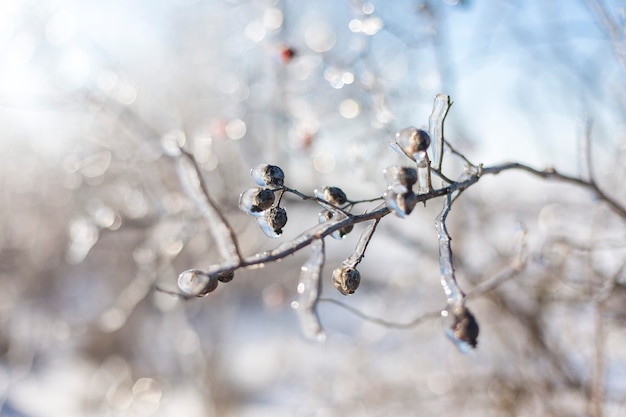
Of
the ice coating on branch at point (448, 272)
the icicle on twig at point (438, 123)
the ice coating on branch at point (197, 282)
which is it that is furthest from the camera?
the icicle on twig at point (438, 123)

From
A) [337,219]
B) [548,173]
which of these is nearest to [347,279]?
[337,219]

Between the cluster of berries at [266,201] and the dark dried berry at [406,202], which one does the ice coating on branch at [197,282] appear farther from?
the dark dried berry at [406,202]

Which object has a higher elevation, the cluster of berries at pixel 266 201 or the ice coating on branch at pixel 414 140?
the ice coating on branch at pixel 414 140

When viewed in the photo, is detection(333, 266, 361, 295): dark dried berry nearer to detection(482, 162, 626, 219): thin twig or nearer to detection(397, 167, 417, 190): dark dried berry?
detection(397, 167, 417, 190): dark dried berry

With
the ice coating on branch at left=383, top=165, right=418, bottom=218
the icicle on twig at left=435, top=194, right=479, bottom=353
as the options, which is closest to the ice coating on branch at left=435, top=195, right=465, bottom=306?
the icicle on twig at left=435, top=194, right=479, bottom=353

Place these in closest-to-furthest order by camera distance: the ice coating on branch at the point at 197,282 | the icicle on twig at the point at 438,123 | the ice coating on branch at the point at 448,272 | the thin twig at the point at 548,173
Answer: the ice coating on branch at the point at 197,282 → the ice coating on branch at the point at 448,272 → the icicle on twig at the point at 438,123 → the thin twig at the point at 548,173

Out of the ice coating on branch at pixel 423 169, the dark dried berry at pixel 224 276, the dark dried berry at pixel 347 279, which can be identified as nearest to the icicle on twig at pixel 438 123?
the ice coating on branch at pixel 423 169

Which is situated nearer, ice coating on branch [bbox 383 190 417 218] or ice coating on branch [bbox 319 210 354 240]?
ice coating on branch [bbox 383 190 417 218]
